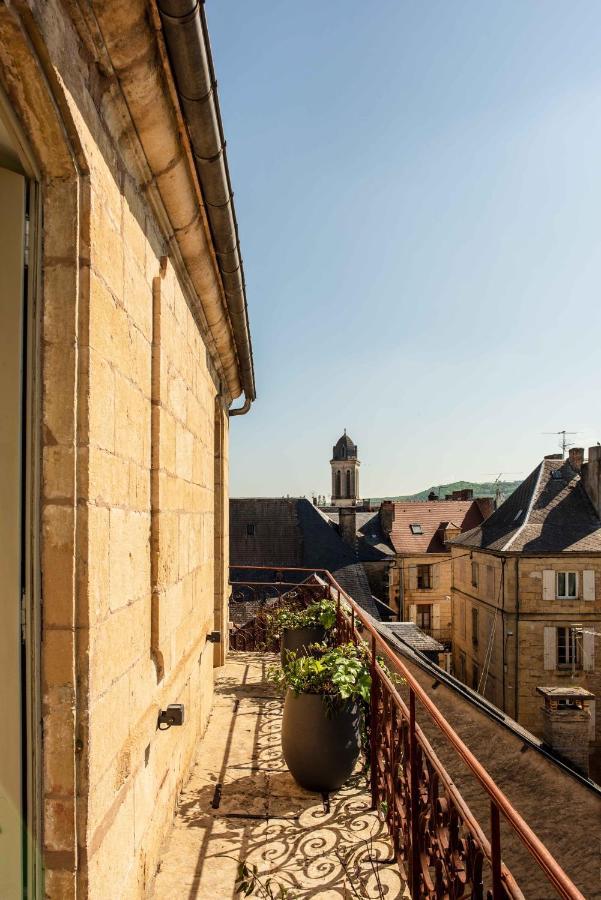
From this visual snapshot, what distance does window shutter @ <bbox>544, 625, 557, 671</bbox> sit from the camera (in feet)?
67.4

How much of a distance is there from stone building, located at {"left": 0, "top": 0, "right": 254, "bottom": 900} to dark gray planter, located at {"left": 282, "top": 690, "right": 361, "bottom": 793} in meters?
1.24

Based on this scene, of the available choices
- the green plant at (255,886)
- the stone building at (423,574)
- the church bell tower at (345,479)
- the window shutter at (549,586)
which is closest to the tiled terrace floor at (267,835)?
the green plant at (255,886)

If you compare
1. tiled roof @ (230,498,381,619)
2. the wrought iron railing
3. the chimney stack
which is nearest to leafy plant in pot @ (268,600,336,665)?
the wrought iron railing

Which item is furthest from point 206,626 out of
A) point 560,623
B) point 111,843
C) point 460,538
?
point 460,538

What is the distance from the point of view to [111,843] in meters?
2.10

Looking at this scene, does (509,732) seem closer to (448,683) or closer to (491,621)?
(448,683)

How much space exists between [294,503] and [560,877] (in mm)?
28529

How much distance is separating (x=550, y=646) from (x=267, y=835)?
65.6 feet

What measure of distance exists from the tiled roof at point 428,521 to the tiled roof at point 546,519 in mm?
6747

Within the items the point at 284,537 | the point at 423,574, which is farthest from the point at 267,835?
the point at 423,574

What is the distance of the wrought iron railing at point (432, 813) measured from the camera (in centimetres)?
177

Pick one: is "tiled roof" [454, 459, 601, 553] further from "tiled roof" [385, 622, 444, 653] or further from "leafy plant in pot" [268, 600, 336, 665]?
"leafy plant in pot" [268, 600, 336, 665]

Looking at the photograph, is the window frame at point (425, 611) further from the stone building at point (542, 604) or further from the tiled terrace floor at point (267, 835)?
the tiled terrace floor at point (267, 835)

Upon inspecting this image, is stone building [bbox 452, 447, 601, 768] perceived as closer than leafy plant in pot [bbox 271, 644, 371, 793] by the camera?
No
